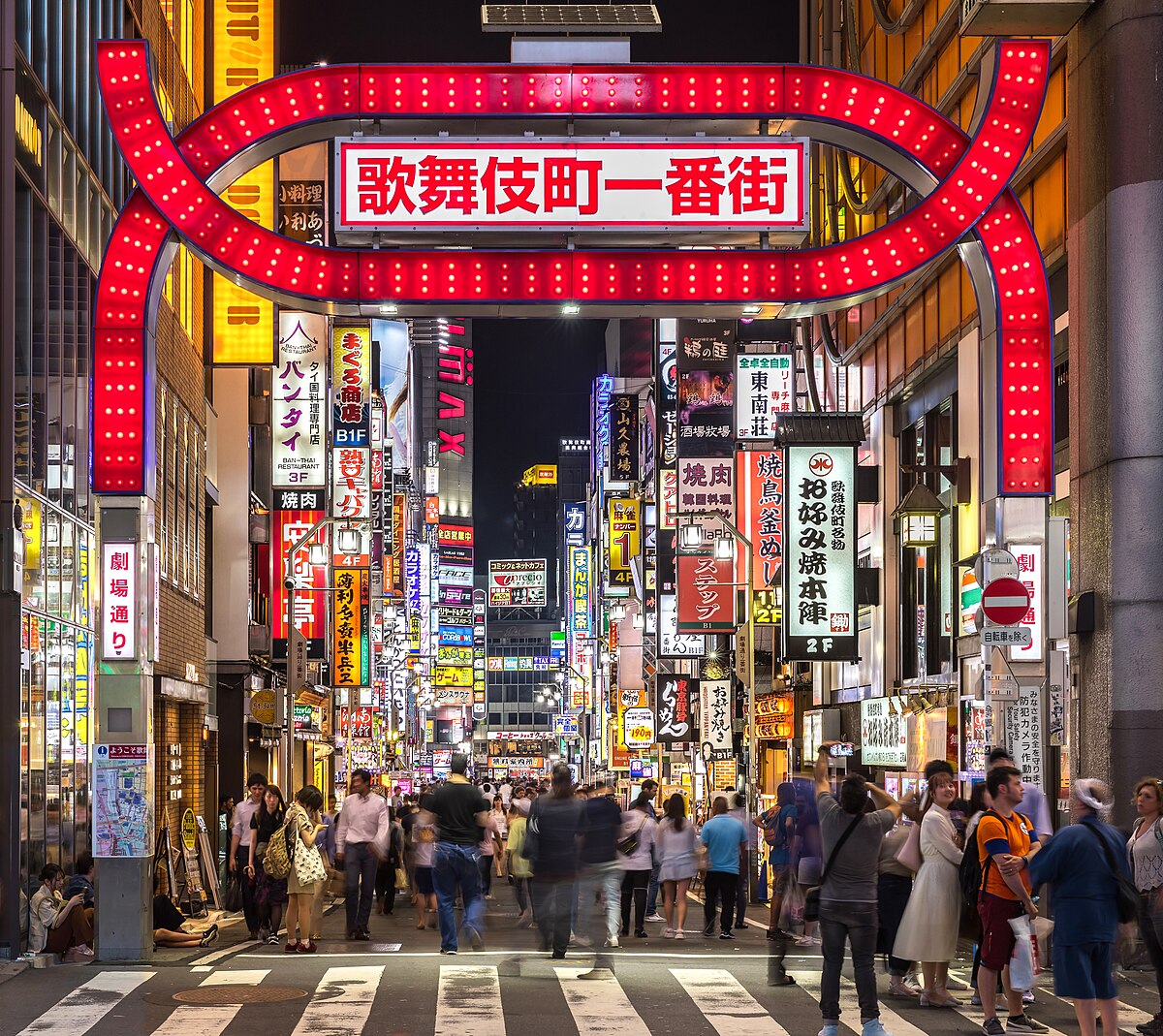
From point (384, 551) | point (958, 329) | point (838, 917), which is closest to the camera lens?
point (838, 917)

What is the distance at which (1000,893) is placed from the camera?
491 inches

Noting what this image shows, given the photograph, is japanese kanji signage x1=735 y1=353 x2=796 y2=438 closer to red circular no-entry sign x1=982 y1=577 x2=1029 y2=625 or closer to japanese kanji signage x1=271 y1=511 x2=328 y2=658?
japanese kanji signage x1=271 y1=511 x2=328 y2=658

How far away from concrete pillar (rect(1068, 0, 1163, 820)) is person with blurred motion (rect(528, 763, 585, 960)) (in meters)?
5.58

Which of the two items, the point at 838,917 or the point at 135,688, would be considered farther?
the point at 135,688

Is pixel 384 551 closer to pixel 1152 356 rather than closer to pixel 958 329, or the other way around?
pixel 958 329

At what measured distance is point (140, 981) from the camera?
1440cm

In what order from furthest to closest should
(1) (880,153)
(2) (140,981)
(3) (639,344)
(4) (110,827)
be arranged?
(3) (639,344)
(1) (880,153)
(4) (110,827)
(2) (140,981)

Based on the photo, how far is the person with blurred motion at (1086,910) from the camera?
35.2 ft

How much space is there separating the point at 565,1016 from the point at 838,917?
2.27 metres

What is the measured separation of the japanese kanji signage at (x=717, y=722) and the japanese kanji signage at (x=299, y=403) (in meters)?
12.1

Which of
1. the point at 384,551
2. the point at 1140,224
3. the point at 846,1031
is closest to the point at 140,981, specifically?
the point at 846,1031

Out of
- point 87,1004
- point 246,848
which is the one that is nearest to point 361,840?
point 246,848

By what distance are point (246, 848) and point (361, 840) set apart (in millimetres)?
1904

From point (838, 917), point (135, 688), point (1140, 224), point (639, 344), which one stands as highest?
point (639, 344)
